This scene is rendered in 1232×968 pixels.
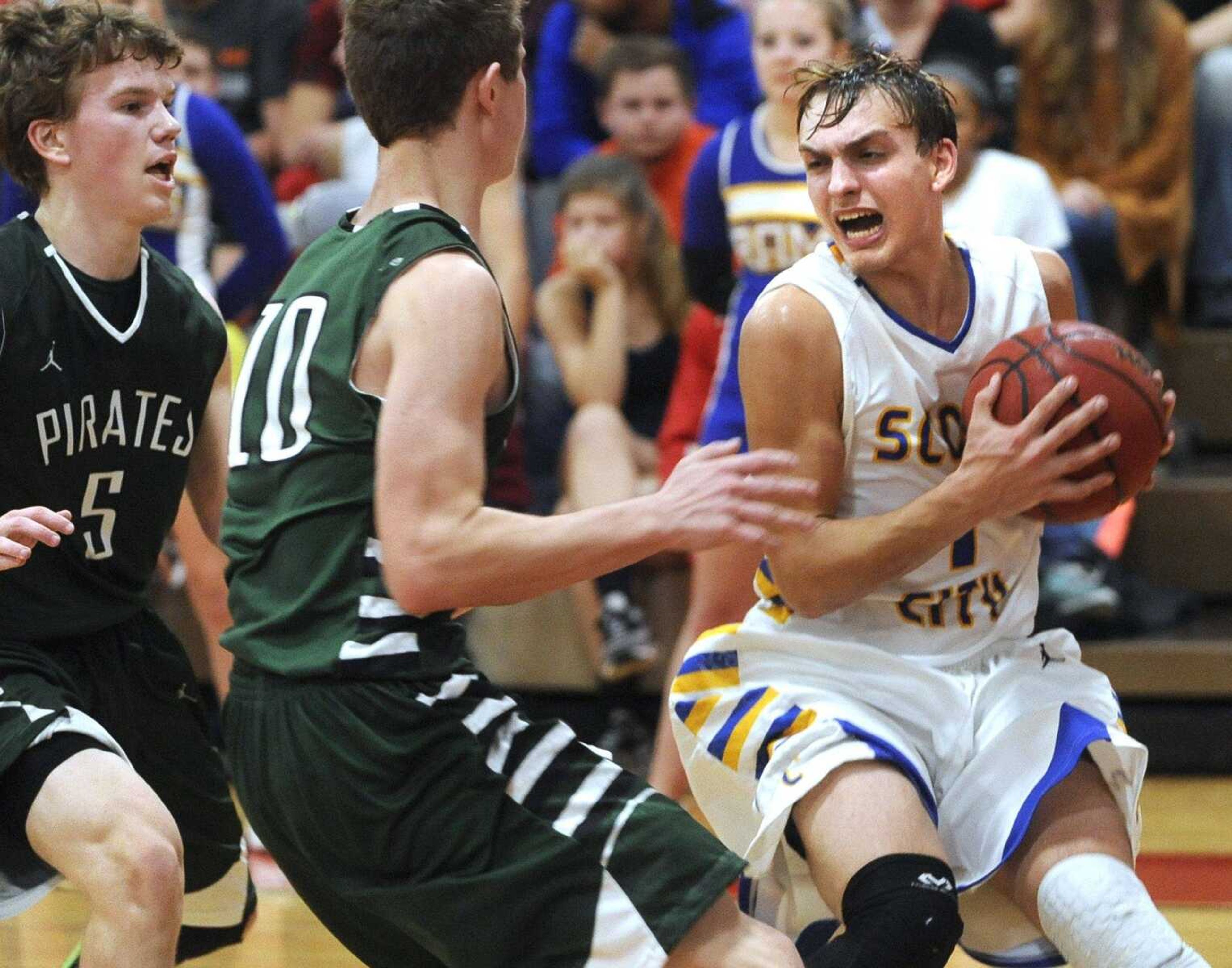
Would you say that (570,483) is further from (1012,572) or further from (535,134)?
(1012,572)

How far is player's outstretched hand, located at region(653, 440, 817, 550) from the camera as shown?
2.27 meters

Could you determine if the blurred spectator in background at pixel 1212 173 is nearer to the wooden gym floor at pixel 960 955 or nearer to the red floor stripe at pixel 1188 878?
the wooden gym floor at pixel 960 955

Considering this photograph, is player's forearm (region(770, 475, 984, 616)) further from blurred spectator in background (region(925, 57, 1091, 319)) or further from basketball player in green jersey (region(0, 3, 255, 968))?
blurred spectator in background (region(925, 57, 1091, 319))

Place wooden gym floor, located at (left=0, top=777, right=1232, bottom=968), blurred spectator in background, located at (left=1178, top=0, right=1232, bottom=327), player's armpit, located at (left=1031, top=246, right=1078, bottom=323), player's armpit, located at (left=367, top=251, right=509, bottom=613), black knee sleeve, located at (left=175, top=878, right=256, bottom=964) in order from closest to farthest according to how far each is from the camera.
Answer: player's armpit, located at (left=367, top=251, right=509, bottom=613) → player's armpit, located at (left=1031, top=246, right=1078, bottom=323) → black knee sleeve, located at (left=175, top=878, right=256, bottom=964) → wooden gym floor, located at (left=0, top=777, right=1232, bottom=968) → blurred spectator in background, located at (left=1178, top=0, right=1232, bottom=327)

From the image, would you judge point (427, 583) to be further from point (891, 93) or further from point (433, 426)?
point (891, 93)

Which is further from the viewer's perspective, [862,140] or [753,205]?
[753,205]

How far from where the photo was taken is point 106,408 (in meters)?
3.06

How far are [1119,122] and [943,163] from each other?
3.11 meters

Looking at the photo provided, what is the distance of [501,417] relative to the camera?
249 centimetres

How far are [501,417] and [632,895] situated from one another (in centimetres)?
65

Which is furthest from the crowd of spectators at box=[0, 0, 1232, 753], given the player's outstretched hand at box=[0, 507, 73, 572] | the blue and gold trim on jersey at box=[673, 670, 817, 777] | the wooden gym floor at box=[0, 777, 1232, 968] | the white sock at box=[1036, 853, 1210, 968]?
the player's outstretched hand at box=[0, 507, 73, 572]

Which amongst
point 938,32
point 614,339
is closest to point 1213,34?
point 938,32

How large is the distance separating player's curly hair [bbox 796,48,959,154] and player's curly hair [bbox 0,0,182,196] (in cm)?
113

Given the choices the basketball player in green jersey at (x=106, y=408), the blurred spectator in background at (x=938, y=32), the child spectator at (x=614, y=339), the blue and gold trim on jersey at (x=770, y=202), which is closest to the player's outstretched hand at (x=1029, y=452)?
the basketball player in green jersey at (x=106, y=408)
